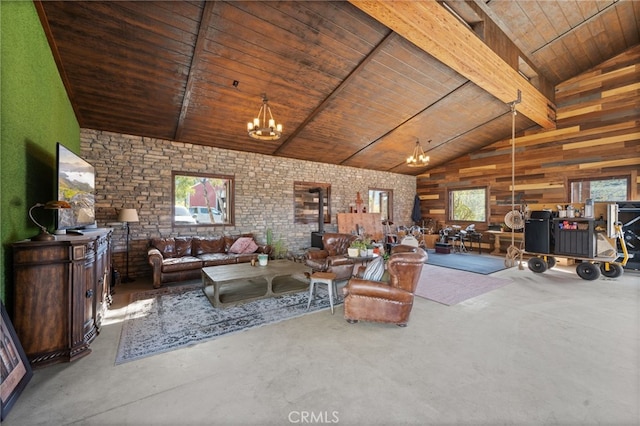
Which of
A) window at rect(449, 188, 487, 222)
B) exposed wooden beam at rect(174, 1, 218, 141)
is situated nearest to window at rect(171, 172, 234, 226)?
exposed wooden beam at rect(174, 1, 218, 141)

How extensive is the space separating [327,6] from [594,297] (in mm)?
6018

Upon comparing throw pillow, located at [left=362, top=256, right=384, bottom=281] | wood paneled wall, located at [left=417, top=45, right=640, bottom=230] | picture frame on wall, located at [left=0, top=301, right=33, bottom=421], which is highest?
wood paneled wall, located at [left=417, top=45, right=640, bottom=230]

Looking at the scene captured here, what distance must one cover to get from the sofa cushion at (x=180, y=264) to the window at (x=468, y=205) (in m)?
8.93

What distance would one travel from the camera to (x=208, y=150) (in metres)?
6.39

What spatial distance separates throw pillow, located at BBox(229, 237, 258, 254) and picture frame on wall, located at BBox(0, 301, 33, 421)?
12.8 feet

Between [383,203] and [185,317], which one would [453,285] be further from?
[383,203]

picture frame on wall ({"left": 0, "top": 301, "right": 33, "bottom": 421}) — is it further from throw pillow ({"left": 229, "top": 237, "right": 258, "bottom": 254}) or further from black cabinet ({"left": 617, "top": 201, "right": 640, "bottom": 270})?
black cabinet ({"left": 617, "top": 201, "right": 640, "bottom": 270})

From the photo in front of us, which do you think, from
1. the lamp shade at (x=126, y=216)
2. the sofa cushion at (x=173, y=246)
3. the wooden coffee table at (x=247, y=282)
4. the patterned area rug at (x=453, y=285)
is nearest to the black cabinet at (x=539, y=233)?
the patterned area rug at (x=453, y=285)

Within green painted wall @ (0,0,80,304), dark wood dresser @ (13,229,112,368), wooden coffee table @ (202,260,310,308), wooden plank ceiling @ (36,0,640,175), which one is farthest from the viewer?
wooden coffee table @ (202,260,310,308)

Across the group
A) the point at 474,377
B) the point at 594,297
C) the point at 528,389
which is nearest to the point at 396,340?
the point at 474,377

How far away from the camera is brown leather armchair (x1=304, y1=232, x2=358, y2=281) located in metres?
4.95

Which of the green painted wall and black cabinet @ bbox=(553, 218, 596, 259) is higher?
the green painted wall

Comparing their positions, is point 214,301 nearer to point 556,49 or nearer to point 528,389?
point 528,389

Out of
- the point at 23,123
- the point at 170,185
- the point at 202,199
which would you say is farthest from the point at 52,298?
the point at 202,199
